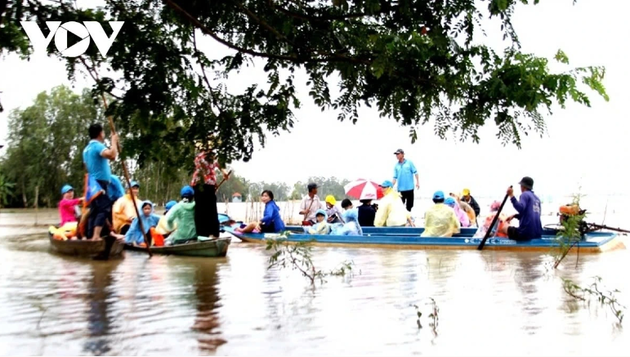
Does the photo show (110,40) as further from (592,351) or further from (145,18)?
(592,351)

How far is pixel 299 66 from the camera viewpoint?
5156mm

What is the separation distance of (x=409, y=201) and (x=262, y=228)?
3.96 m

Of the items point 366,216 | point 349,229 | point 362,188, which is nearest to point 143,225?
point 349,229

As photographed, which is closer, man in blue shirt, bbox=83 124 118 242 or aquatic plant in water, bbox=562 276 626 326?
aquatic plant in water, bbox=562 276 626 326

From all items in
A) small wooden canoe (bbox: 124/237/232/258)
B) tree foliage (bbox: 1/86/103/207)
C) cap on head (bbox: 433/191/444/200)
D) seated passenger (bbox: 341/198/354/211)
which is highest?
tree foliage (bbox: 1/86/103/207)

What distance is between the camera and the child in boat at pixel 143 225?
1287 cm

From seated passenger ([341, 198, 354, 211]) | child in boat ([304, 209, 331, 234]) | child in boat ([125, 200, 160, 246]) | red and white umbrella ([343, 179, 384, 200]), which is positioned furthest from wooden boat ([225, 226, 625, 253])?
red and white umbrella ([343, 179, 384, 200])

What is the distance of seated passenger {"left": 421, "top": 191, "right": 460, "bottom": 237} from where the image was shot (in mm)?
13383

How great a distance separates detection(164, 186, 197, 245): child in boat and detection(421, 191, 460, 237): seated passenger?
4.19 meters

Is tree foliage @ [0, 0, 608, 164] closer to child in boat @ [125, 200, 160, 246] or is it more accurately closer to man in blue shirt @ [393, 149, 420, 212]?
child in boat @ [125, 200, 160, 246]

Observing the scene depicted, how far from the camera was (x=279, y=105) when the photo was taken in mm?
4957

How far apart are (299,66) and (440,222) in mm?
8738

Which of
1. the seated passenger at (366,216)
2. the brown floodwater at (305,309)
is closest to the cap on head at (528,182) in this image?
the brown floodwater at (305,309)

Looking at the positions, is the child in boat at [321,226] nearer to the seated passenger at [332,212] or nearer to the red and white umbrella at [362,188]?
the seated passenger at [332,212]
